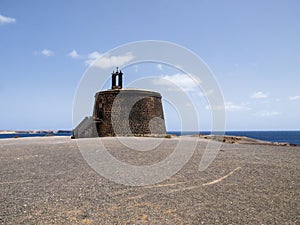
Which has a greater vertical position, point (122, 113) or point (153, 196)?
point (122, 113)

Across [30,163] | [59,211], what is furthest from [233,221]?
[30,163]

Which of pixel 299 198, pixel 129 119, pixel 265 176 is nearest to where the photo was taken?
pixel 299 198

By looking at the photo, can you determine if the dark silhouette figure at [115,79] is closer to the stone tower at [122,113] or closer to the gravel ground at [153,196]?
the stone tower at [122,113]

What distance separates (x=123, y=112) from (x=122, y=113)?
0.47 feet

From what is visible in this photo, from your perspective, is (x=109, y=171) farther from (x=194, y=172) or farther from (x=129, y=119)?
(x=129, y=119)

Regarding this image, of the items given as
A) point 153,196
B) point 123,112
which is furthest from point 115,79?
point 153,196

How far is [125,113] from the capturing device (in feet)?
84.2

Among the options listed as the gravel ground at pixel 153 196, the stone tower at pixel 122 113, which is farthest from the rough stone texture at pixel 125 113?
the gravel ground at pixel 153 196

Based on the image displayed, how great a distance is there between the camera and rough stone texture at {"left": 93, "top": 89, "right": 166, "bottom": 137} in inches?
1002

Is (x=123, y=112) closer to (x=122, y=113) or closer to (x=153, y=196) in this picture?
(x=122, y=113)

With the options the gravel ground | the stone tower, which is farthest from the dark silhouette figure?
the gravel ground

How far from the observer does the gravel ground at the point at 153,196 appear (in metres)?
4.52

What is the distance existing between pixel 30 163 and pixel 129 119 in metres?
17.2

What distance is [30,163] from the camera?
8727 millimetres
